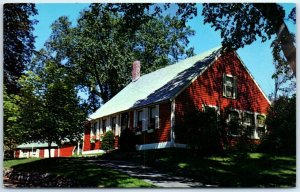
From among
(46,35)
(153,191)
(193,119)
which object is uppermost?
(46,35)

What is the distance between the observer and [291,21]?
7613mm

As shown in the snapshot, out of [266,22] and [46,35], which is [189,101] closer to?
[266,22]

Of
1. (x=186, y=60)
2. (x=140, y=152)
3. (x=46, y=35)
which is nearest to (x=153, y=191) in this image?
(x=140, y=152)

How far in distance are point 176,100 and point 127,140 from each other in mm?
1627

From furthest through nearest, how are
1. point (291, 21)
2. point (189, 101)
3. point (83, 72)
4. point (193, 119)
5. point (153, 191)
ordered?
point (189, 101), point (193, 119), point (83, 72), point (291, 21), point (153, 191)

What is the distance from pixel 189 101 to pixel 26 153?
11.7ft

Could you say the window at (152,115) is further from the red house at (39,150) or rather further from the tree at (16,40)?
the tree at (16,40)

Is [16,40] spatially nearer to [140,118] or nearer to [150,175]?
[140,118]

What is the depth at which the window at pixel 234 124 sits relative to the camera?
8695mm

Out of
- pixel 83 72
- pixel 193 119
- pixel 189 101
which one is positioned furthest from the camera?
pixel 189 101

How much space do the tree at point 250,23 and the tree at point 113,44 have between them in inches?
22.1

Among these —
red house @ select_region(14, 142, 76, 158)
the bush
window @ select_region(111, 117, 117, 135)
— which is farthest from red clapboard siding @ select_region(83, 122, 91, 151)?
the bush

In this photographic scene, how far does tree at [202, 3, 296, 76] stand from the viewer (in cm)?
761

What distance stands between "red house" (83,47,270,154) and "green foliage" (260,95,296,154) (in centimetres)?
16
